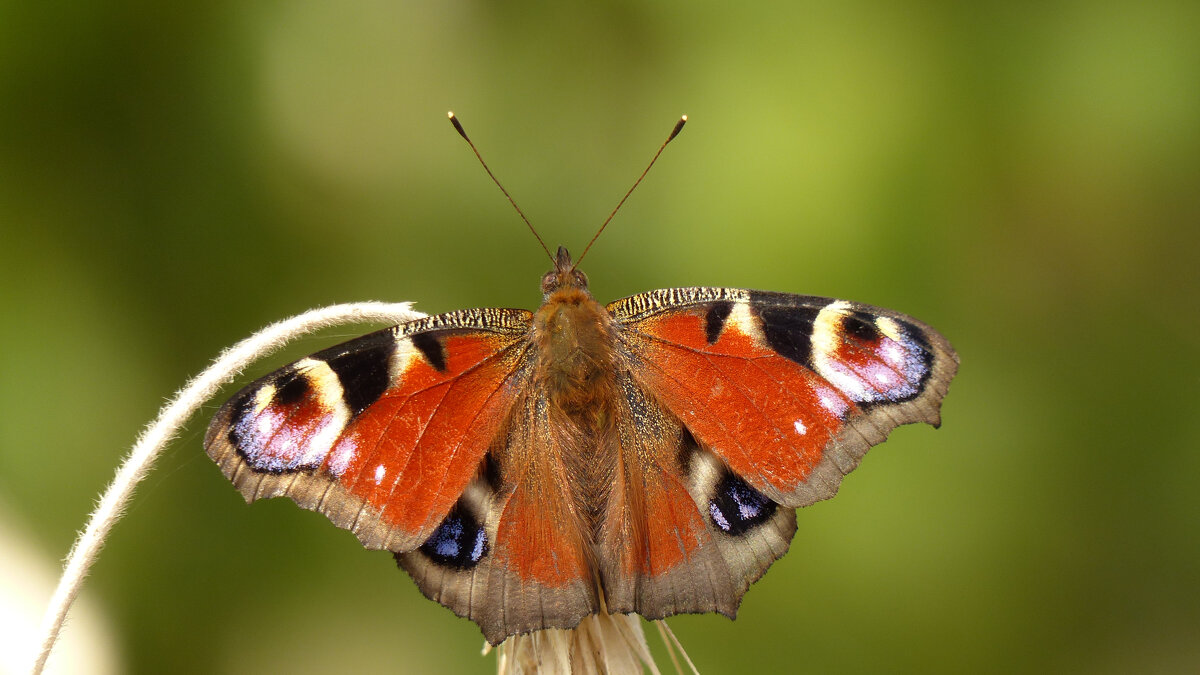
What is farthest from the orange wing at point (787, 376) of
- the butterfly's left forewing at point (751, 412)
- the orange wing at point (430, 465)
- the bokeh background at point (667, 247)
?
the bokeh background at point (667, 247)

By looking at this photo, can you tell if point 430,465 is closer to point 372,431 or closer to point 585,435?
point 372,431

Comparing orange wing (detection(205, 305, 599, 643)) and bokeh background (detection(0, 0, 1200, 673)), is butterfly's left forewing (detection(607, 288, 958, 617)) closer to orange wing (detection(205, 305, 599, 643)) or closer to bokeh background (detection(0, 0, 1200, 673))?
orange wing (detection(205, 305, 599, 643))

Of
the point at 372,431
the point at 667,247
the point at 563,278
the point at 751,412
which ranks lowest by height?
the point at 751,412

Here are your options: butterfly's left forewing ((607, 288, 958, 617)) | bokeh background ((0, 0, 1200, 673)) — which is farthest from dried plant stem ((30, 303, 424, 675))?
bokeh background ((0, 0, 1200, 673))

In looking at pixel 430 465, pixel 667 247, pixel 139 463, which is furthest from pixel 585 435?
pixel 667 247

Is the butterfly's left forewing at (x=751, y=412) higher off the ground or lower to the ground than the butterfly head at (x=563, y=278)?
lower

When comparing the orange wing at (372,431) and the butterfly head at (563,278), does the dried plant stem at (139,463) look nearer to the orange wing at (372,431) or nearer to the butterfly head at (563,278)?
the orange wing at (372,431)

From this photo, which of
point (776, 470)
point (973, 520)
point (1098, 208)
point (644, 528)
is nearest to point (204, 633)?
point (644, 528)
